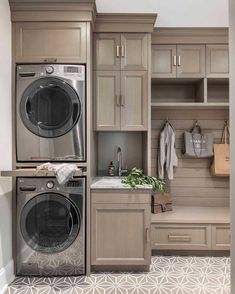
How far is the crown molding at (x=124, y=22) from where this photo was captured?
303 cm

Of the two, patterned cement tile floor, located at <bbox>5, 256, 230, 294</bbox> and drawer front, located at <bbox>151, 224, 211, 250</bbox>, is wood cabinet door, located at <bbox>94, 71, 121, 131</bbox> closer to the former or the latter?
drawer front, located at <bbox>151, 224, 211, 250</bbox>

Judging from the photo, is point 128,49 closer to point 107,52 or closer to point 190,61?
point 107,52

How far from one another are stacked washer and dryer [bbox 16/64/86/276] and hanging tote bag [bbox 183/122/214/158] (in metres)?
1.45

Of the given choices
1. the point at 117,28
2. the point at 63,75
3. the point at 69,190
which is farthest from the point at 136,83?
the point at 69,190

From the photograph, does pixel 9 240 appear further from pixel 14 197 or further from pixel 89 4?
pixel 89 4

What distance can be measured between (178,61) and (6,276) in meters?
2.87

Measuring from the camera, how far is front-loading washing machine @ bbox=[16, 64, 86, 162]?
276 centimetres

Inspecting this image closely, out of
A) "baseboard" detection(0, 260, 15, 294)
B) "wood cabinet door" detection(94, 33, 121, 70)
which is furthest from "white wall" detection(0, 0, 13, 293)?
"wood cabinet door" detection(94, 33, 121, 70)

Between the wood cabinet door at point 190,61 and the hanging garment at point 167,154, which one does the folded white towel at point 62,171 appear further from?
the wood cabinet door at point 190,61

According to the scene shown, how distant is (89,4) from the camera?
2.71 meters

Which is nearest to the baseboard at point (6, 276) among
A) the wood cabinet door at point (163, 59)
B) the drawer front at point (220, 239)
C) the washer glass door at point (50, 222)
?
the washer glass door at point (50, 222)

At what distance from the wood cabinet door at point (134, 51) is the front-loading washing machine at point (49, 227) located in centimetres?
135

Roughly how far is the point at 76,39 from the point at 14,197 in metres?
1.62

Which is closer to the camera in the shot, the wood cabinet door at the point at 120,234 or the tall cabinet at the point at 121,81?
the wood cabinet door at the point at 120,234
